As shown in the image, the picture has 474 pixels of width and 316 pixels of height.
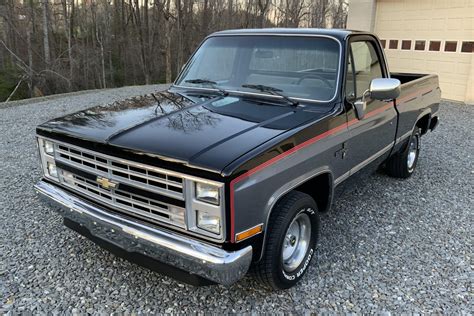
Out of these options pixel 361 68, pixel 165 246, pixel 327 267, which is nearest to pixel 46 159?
pixel 165 246

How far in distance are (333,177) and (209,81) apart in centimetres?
158

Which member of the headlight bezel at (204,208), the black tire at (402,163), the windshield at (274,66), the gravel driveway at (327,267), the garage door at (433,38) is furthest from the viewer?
the garage door at (433,38)

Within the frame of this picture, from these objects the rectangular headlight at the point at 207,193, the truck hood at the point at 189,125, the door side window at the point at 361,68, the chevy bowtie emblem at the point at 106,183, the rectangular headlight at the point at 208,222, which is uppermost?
the door side window at the point at 361,68

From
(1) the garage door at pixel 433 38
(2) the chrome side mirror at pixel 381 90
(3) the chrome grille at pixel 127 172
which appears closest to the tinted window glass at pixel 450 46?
(1) the garage door at pixel 433 38

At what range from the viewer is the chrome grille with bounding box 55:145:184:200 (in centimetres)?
250

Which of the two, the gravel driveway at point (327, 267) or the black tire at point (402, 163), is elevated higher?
the black tire at point (402, 163)

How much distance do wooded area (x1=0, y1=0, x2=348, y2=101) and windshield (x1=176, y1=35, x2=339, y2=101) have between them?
23.0m

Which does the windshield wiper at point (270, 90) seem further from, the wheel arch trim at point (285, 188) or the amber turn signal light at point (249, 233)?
the amber turn signal light at point (249, 233)

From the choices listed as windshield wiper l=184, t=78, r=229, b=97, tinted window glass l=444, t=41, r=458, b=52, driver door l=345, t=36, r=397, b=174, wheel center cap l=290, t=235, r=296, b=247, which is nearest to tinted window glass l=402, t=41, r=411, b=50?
tinted window glass l=444, t=41, r=458, b=52

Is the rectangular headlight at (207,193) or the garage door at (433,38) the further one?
the garage door at (433,38)

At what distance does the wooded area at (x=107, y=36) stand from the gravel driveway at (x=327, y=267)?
23.1 m

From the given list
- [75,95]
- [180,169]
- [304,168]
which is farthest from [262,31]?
[75,95]

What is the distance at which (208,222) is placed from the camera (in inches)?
97.7

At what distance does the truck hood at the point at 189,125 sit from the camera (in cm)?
253
